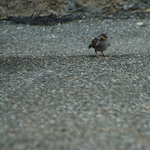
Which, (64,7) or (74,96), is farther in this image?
(64,7)

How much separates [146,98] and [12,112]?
2.61m

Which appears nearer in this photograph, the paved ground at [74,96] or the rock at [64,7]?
the paved ground at [74,96]

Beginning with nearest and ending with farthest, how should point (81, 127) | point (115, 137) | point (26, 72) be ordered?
point (115, 137), point (81, 127), point (26, 72)

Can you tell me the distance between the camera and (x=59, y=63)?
22.4 ft

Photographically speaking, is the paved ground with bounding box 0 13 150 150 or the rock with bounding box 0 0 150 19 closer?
the paved ground with bounding box 0 13 150 150

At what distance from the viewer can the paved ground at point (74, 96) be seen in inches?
121

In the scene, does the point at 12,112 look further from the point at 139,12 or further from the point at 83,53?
the point at 139,12

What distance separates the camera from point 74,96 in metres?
4.44

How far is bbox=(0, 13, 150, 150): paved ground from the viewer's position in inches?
121

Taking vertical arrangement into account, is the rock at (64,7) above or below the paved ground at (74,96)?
above

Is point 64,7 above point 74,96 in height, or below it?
above

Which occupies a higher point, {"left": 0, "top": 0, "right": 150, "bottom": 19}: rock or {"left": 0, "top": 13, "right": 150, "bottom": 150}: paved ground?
{"left": 0, "top": 0, "right": 150, "bottom": 19}: rock

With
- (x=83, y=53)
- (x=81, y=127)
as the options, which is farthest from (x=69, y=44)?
(x=81, y=127)

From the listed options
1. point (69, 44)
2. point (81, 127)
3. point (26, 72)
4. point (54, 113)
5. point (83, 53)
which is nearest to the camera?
point (81, 127)
